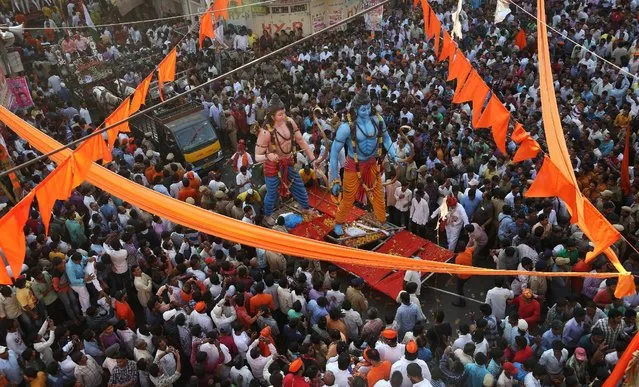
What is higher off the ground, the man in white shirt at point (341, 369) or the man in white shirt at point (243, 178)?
the man in white shirt at point (243, 178)

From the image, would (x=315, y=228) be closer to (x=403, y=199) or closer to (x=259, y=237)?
(x=403, y=199)

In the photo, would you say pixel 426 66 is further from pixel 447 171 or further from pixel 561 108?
pixel 447 171

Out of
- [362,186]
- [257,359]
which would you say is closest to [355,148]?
[362,186]

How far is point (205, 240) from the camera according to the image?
961cm

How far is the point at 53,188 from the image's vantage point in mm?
6777

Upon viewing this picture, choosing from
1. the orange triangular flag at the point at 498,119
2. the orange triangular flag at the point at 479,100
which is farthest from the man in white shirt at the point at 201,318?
the orange triangular flag at the point at 479,100

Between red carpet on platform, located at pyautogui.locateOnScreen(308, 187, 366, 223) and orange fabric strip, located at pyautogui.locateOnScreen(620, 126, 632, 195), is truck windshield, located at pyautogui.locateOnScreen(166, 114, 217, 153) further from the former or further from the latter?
orange fabric strip, located at pyautogui.locateOnScreen(620, 126, 632, 195)

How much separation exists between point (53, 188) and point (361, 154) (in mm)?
4330

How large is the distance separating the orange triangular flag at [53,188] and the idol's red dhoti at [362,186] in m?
4.13

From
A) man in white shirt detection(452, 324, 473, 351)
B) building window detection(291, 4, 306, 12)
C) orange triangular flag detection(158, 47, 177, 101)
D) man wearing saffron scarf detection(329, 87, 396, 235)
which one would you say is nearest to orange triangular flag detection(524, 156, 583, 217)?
man in white shirt detection(452, 324, 473, 351)

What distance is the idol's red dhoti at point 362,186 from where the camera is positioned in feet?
31.3

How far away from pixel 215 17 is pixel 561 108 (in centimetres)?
855

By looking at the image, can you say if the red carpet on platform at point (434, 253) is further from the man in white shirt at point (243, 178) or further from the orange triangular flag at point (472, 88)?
the man in white shirt at point (243, 178)

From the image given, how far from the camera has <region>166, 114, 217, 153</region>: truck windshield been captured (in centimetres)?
1302
